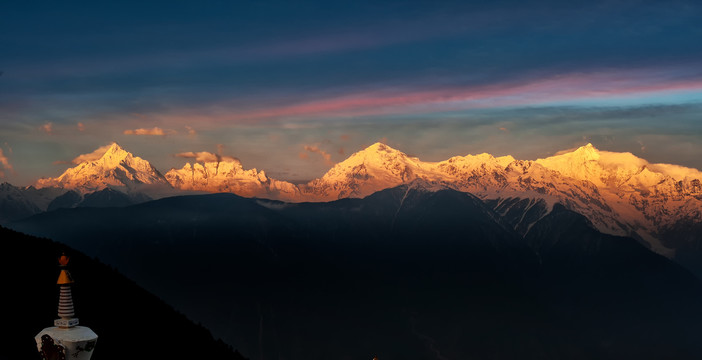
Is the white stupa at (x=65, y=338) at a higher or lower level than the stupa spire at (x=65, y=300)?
lower

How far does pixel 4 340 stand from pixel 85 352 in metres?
114

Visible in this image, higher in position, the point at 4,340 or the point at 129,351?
the point at 4,340

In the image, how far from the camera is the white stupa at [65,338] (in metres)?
41.4

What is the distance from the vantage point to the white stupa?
4138cm

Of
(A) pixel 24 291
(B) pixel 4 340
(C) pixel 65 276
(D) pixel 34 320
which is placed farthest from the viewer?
(A) pixel 24 291

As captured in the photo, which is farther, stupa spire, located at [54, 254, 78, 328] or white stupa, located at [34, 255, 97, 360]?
white stupa, located at [34, 255, 97, 360]

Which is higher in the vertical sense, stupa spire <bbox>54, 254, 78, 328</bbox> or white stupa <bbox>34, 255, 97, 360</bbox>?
stupa spire <bbox>54, 254, 78, 328</bbox>

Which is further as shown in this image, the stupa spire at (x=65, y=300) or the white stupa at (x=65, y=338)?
the white stupa at (x=65, y=338)

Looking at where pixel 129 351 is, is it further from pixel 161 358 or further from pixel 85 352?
pixel 85 352

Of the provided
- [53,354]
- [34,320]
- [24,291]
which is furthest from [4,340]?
[53,354]

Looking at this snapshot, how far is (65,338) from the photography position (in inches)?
1641

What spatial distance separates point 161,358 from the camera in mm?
199250

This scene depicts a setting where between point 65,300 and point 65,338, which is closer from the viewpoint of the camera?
point 65,300

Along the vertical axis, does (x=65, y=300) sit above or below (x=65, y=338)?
above
